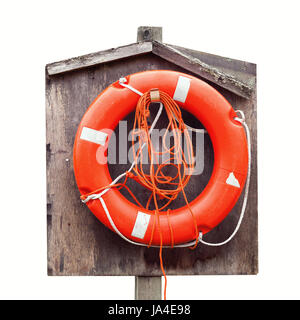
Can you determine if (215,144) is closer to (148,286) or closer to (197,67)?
(197,67)

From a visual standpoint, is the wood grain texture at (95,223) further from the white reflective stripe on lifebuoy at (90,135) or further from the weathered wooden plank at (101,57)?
the white reflective stripe on lifebuoy at (90,135)

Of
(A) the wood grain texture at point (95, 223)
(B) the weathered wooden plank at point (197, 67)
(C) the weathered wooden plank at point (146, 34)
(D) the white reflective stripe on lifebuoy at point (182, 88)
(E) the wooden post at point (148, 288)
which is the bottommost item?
(E) the wooden post at point (148, 288)

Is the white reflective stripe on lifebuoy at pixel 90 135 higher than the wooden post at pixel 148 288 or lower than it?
higher

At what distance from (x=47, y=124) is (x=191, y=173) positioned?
2.46ft

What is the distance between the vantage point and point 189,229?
2.48 metres

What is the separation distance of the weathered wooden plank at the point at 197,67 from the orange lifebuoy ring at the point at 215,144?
0.34 ft

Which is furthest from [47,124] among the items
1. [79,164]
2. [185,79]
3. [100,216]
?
[185,79]

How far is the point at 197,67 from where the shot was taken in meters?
2.62

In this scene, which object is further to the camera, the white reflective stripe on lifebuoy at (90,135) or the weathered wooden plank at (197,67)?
the weathered wooden plank at (197,67)

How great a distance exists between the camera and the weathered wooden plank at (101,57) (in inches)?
103

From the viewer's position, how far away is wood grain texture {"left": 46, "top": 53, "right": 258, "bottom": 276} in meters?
2.62

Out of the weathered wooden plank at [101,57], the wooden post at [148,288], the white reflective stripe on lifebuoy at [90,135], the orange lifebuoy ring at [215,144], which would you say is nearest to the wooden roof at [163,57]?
the weathered wooden plank at [101,57]

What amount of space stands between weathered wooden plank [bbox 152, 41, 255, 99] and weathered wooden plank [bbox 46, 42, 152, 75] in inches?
2.5
